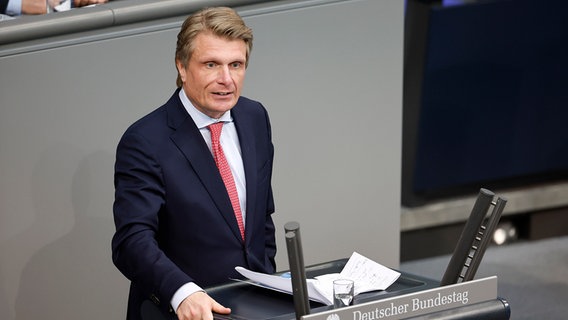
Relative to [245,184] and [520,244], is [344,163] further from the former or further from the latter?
[520,244]

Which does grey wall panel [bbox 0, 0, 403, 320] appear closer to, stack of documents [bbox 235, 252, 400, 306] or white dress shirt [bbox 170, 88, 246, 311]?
white dress shirt [bbox 170, 88, 246, 311]

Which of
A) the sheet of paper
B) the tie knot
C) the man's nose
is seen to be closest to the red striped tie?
the tie knot

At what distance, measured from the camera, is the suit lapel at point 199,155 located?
306 centimetres

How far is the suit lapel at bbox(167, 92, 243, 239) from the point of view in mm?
3064

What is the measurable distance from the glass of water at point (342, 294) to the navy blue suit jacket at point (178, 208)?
384 millimetres

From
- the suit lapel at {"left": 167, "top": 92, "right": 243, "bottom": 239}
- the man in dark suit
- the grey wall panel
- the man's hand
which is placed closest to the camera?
the man's hand

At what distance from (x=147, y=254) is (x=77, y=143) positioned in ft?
3.42

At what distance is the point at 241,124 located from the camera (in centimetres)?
321

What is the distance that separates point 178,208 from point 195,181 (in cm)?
9

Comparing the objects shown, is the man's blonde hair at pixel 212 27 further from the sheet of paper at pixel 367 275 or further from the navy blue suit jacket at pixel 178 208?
the sheet of paper at pixel 367 275

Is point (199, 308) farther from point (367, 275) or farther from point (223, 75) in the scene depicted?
point (223, 75)

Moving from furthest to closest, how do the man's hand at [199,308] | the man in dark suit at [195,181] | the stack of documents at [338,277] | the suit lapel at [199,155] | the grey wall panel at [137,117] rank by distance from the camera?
the grey wall panel at [137,117]
the suit lapel at [199,155]
the man in dark suit at [195,181]
the stack of documents at [338,277]
the man's hand at [199,308]

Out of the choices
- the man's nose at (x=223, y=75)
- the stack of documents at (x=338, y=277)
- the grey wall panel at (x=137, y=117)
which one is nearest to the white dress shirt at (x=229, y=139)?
the man's nose at (x=223, y=75)

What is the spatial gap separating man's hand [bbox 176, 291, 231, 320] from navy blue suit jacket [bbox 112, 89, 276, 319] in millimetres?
59
